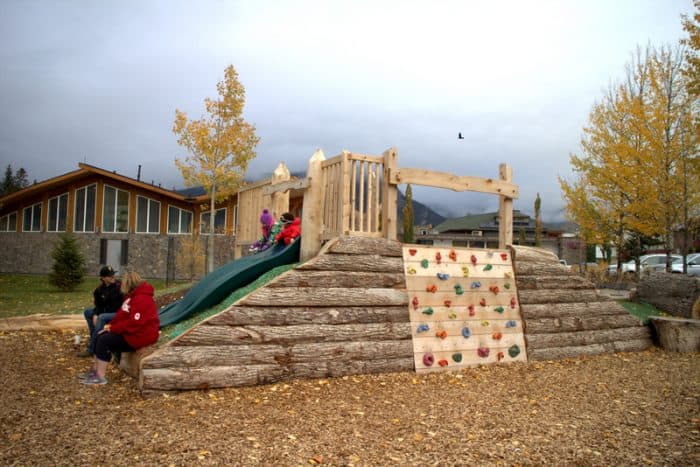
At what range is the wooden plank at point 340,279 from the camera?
248 inches

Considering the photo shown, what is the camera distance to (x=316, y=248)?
723 cm

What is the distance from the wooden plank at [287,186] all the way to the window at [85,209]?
2248cm

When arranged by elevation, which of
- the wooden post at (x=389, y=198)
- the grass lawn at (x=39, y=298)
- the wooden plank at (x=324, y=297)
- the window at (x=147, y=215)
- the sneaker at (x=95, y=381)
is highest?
the window at (x=147, y=215)

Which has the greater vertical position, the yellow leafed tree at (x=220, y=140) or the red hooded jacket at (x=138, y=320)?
the yellow leafed tree at (x=220, y=140)

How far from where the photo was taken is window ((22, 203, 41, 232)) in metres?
29.8

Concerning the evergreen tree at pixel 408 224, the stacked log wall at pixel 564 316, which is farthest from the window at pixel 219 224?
the stacked log wall at pixel 564 316

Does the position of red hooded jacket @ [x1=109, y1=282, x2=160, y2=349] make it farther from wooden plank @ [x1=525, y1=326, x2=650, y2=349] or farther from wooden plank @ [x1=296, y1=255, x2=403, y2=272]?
wooden plank @ [x1=525, y1=326, x2=650, y2=349]

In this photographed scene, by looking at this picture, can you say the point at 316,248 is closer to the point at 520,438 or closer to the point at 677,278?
the point at 520,438

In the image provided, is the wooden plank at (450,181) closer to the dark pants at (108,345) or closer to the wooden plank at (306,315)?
the wooden plank at (306,315)

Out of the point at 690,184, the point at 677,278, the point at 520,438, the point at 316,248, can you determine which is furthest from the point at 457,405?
the point at 690,184

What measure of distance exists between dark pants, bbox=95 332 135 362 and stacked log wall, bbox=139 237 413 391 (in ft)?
1.92

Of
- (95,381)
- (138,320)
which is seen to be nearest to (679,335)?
(138,320)

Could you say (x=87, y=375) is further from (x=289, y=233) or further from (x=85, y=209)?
(x=85, y=209)

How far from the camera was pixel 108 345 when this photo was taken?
5.59 m
